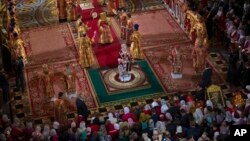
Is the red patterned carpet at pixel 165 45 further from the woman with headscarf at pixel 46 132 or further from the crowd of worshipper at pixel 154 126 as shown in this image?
the woman with headscarf at pixel 46 132

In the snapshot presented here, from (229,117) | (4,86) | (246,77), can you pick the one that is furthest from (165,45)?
(4,86)

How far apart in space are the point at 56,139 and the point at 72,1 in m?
9.60

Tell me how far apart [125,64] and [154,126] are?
3872 millimetres

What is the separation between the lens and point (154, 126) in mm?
17469

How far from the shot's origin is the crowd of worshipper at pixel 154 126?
1683 cm

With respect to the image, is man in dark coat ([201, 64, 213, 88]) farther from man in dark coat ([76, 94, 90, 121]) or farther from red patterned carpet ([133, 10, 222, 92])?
man in dark coat ([76, 94, 90, 121])

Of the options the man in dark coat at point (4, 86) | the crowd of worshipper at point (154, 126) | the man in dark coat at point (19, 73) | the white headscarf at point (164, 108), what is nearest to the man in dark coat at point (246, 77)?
the crowd of worshipper at point (154, 126)

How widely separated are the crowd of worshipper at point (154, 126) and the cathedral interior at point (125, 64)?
6 centimetres

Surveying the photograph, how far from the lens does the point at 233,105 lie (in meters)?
18.6

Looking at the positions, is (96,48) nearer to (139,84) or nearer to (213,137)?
(139,84)

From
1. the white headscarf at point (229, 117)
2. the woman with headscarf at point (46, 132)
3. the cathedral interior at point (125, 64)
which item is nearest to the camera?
the woman with headscarf at point (46, 132)

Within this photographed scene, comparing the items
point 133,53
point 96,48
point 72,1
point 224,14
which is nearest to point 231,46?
point 224,14

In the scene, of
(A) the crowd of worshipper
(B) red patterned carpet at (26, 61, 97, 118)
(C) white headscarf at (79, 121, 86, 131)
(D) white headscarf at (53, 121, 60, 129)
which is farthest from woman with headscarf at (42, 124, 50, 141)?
Result: (B) red patterned carpet at (26, 61, 97, 118)

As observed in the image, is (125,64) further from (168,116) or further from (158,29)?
(158,29)
